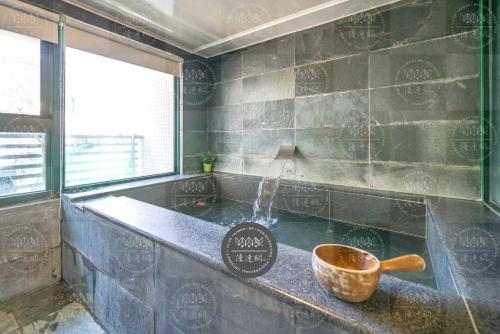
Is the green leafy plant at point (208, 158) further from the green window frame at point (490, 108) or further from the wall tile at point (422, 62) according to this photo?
the green window frame at point (490, 108)

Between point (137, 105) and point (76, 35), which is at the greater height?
point (76, 35)

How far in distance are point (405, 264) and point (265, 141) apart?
2.19 m

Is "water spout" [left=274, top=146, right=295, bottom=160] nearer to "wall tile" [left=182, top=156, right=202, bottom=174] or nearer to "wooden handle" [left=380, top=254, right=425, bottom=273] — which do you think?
"wall tile" [left=182, top=156, right=202, bottom=174]

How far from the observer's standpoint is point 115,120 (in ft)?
7.52

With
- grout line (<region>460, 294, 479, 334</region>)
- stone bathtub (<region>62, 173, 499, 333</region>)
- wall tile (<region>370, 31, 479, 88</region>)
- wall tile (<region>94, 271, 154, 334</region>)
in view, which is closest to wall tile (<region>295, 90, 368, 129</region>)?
wall tile (<region>370, 31, 479, 88</region>)

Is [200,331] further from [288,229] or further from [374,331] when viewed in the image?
[288,229]

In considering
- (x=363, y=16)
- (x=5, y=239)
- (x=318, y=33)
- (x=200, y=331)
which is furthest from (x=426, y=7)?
(x=5, y=239)

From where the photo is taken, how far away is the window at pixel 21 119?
1588 mm

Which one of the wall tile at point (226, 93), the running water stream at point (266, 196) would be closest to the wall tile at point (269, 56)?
the wall tile at point (226, 93)

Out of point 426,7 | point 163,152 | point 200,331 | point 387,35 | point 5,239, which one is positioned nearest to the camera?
point 200,331

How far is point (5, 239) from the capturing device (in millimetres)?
1546

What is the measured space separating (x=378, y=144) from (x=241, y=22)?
174 centimetres

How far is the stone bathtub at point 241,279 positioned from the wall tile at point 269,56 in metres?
1.35

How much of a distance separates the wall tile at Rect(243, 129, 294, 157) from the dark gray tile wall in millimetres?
12
